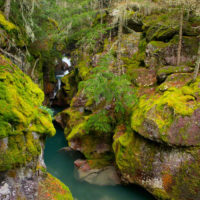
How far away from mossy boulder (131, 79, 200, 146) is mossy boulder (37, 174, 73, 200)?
4.68 m

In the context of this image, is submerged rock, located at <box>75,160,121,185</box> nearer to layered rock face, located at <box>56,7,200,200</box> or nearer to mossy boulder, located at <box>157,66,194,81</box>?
layered rock face, located at <box>56,7,200,200</box>

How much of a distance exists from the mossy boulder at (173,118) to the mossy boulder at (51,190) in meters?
4.68

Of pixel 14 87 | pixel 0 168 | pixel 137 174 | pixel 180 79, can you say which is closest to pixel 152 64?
pixel 180 79

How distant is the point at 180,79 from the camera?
9.66m

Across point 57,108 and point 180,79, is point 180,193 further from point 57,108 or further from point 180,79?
point 57,108

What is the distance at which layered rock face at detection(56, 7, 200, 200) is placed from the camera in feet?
23.0

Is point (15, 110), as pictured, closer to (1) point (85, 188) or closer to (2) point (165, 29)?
(1) point (85, 188)

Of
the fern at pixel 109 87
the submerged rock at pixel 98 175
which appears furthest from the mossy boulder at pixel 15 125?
the submerged rock at pixel 98 175

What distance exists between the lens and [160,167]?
7.49 m

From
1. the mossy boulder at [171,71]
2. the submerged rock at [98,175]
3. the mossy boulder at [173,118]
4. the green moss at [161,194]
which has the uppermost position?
the mossy boulder at [171,71]

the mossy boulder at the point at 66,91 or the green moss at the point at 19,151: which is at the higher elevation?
the green moss at the point at 19,151

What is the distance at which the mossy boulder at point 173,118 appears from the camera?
6957mm

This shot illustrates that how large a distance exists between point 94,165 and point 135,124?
4450 mm

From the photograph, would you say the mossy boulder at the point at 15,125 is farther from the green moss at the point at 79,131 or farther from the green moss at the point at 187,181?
the green moss at the point at 79,131
